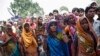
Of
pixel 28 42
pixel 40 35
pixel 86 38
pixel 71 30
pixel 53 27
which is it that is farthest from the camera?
pixel 40 35

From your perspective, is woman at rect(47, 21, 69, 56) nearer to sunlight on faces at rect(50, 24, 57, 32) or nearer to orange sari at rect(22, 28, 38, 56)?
sunlight on faces at rect(50, 24, 57, 32)

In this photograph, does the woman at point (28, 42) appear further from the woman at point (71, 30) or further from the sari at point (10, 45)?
the woman at point (71, 30)

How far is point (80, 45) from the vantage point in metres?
8.03

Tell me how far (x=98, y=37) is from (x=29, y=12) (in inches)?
1926

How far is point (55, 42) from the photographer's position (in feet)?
31.4

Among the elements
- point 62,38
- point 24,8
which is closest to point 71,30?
point 62,38

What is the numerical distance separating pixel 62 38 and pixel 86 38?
1796mm

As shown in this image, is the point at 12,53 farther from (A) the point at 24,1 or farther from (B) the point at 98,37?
(A) the point at 24,1

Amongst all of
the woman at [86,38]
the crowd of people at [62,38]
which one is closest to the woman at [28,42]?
the crowd of people at [62,38]

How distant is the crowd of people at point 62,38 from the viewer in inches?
312

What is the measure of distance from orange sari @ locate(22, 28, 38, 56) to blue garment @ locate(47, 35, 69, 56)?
1.95 m

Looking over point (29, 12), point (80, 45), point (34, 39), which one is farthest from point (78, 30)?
point (29, 12)

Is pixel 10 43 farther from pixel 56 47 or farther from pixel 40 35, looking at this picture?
pixel 56 47

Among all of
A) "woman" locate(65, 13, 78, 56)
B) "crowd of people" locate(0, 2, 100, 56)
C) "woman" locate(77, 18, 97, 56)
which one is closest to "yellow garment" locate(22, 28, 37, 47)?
"crowd of people" locate(0, 2, 100, 56)
